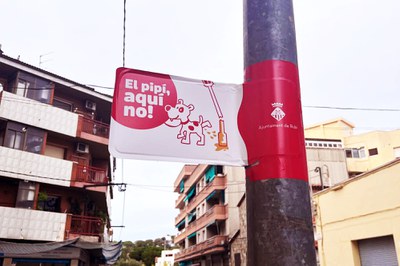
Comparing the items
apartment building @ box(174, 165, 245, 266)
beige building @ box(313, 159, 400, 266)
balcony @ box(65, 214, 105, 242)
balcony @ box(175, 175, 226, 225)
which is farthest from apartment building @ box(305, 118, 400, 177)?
beige building @ box(313, 159, 400, 266)

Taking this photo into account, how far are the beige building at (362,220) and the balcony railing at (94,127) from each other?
13565 millimetres

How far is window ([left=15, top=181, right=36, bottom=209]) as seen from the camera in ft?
60.1

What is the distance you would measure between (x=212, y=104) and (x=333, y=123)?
150 feet

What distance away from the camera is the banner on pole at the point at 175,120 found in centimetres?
273

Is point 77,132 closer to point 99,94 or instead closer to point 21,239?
point 99,94

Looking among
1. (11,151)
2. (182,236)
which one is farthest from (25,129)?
(182,236)

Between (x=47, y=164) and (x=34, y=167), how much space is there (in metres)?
0.68

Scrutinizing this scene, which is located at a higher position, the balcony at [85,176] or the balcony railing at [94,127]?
the balcony railing at [94,127]

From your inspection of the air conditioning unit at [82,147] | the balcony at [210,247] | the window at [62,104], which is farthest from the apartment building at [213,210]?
the window at [62,104]

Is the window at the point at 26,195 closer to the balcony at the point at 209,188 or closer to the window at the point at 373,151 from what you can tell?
the balcony at the point at 209,188

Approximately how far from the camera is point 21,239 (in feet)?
58.1

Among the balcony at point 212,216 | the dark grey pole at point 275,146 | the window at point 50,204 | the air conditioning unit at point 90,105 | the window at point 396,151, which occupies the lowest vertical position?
the dark grey pole at point 275,146

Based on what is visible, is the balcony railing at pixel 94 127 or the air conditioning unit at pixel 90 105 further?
the air conditioning unit at pixel 90 105

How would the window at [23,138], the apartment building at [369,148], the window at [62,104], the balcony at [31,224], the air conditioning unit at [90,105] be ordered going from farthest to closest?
1. the apartment building at [369,148]
2. the air conditioning unit at [90,105]
3. the window at [62,104]
4. the window at [23,138]
5. the balcony at [31,224]
